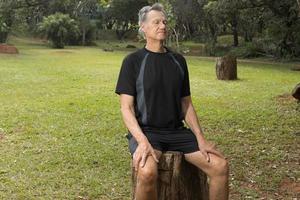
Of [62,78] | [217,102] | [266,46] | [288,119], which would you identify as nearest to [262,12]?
[266,46]

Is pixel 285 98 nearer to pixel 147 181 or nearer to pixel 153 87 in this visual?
pixel 153 87

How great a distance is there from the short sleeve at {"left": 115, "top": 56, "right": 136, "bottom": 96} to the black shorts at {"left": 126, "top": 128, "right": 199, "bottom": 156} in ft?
1.03

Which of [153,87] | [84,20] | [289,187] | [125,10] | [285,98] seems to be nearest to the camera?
[153,87]

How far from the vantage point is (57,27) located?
31.5m

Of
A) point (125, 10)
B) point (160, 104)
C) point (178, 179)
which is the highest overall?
point (125, 10)

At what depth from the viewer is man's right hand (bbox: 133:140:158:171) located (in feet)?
11.2

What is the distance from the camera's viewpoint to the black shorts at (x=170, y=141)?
3.68 metres

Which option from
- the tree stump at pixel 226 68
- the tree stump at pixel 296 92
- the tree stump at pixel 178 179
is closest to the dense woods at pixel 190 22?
the tree stump at pixel 226 68

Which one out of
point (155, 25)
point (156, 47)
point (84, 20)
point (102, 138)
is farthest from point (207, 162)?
point (84, 20)

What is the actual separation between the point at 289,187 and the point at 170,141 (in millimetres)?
1904

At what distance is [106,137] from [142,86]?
3459 millimetres

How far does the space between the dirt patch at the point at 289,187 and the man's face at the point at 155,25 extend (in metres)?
2.10

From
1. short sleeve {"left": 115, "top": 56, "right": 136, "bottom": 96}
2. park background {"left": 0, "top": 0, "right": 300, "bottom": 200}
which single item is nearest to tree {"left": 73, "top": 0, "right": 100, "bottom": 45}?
park background {"left": 0, "top": 0, "right": 300, "bottom": 200}

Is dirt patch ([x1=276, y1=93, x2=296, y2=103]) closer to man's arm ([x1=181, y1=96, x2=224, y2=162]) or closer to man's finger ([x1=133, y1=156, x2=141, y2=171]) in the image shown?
man's arm ([x1=181, y1=96, x2=224, y2=162])
